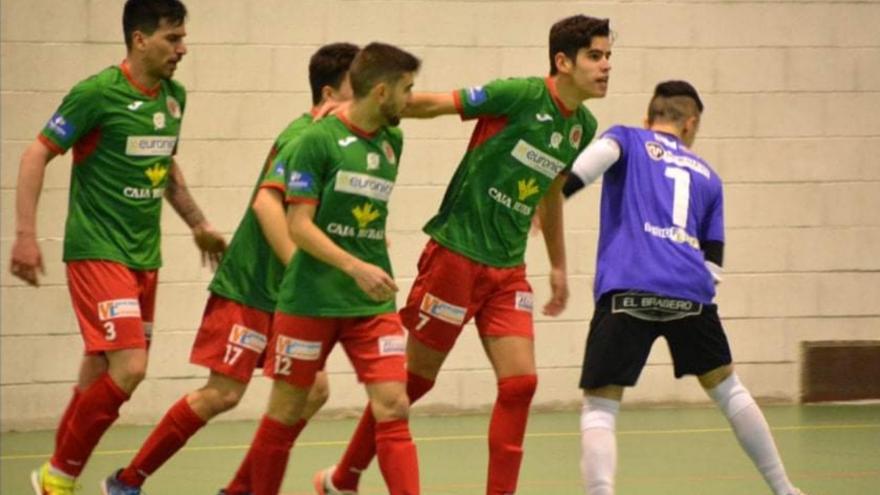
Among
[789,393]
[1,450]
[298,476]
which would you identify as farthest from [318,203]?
[789,393]

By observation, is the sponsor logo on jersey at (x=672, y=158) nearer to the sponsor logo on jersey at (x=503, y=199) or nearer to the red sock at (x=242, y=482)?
the sponsor logo on jersey at (x=503, y=199)

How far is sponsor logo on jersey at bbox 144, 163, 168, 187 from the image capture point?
5.77 meters

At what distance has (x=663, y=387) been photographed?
9.23 m

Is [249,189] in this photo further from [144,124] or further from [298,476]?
[144,124]

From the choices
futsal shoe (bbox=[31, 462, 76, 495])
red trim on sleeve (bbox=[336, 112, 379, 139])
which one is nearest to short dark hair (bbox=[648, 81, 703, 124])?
red trim on sleeve (bbox=[336, 112, 379, 139])

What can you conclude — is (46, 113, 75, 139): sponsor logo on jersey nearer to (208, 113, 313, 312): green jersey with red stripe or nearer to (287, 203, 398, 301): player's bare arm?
(208, 113, 313, 312): green jersey with red stripe

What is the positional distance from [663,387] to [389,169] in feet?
14.8

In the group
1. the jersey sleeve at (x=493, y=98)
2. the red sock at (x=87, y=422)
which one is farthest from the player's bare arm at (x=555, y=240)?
the red sock at (x=87, y=422)

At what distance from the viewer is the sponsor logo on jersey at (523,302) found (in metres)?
5.69

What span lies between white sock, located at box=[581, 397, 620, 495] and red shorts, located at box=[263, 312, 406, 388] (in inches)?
26.5

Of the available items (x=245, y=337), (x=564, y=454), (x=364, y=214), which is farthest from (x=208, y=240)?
(x=564, y=454)

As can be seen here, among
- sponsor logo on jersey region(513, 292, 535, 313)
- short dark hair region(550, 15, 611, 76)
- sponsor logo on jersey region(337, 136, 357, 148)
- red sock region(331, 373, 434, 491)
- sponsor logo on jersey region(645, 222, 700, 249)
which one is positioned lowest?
red sock region(331, 373, 434, 491)

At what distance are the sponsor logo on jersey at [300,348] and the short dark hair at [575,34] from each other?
1.48m

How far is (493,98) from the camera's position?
572 cm
